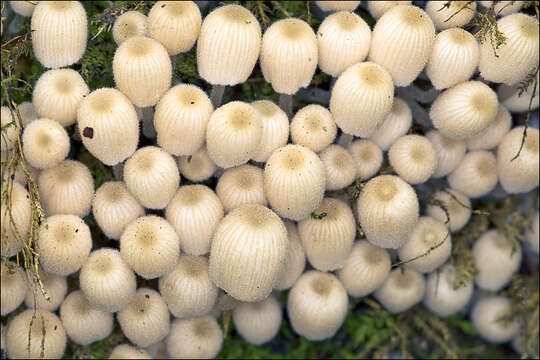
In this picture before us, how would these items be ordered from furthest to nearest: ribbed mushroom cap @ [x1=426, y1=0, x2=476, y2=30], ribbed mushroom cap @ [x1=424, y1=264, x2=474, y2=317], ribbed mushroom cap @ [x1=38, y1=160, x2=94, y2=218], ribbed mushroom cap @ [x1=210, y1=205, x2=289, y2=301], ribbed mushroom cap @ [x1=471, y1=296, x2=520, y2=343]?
ribbed mushroom cap @ [x1=471, y1=296, x2=520, y2=343] < ribbed mushroom cap @ [x1=424, y1=264, x2=474, y2=317] < ribbed mushroom cap @ [x1=426, y1=0, x2=476, y2=30] < ribbed mushroom cap @ [x1=38, y1=160, x2=94, y2=218] < ribbed mushroom cap @ [x1=210, y1=205, x2=289, y2=301]

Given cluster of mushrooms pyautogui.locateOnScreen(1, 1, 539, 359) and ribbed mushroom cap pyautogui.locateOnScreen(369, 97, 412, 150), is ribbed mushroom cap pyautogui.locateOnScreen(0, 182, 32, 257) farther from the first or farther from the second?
ribbed mushroom cap pyautogui.locateOnScreen(369, 97, 412, 150)

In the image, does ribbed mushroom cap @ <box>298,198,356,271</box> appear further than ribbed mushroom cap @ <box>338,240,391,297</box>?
No


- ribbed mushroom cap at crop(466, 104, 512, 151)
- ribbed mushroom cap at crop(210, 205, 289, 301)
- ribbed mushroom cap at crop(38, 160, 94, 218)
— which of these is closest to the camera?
ribbed mushroom cap at crop(210, 205, 289, 301)

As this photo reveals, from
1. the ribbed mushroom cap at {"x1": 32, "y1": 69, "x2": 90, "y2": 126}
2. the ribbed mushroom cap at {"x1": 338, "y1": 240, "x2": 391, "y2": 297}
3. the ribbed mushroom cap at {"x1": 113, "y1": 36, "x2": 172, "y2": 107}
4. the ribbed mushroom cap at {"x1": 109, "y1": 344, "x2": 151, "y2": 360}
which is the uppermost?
the ribbed mushroom cap at {"x1": 113, "y1": 36, "x2": 172, "y2": 107}

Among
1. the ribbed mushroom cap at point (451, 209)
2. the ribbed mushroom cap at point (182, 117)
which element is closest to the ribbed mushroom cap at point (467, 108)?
the ribbed mushroom cap at point (451, 209)

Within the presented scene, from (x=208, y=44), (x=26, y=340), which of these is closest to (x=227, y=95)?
(x=208, y=44)

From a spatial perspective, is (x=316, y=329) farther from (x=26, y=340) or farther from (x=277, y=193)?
(x=26, y=340)

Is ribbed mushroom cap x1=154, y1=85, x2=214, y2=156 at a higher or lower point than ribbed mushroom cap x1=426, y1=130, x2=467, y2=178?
higher

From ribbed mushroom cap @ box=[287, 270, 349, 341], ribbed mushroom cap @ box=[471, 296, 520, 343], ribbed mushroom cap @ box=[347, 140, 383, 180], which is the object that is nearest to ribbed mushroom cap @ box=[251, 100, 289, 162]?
ribbed mushroom cap @ box=[347, 140, 383, 180]
